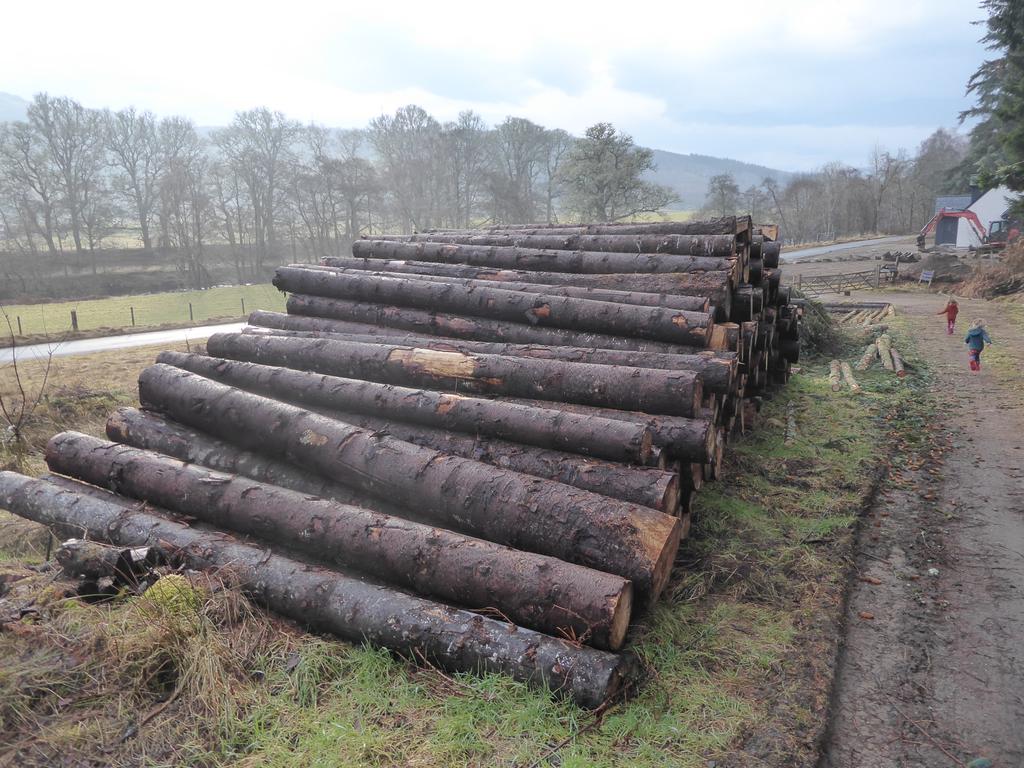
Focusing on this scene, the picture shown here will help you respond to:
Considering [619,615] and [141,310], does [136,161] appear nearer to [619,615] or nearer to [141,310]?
[141,310]

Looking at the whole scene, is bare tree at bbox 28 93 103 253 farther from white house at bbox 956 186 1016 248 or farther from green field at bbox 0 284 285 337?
white house at bbox 956 186 1016 248

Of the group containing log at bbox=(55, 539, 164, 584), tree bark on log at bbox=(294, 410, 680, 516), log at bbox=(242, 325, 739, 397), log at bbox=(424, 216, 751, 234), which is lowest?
log at bbox=(55, 539, 164, 584)

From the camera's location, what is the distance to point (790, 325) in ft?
39.8

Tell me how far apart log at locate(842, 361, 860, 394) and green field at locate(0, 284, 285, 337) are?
18.7 metres

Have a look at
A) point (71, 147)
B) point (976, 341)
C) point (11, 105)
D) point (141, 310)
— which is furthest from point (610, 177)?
point (11, 105)

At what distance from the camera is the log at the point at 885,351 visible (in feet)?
46.6

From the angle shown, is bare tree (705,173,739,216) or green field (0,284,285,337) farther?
bare tree (705,173,739,216)

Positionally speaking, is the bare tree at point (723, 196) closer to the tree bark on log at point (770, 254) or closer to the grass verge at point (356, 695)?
the tree bark on log at point (770, 254)

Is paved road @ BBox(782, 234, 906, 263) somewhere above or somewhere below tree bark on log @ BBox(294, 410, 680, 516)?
above

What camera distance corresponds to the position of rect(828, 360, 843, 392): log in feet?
41.4

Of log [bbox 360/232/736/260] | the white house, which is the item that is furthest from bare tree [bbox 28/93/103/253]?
the white house

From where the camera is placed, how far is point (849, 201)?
68312 millimetres

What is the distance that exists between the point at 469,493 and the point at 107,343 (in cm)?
2085

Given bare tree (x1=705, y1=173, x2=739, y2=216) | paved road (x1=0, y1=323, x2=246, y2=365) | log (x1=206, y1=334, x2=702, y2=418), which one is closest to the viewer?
log (x1=206, y1=334, x2=702, y2=418)
